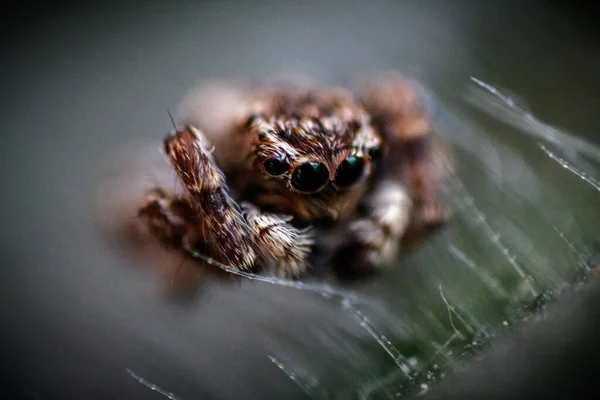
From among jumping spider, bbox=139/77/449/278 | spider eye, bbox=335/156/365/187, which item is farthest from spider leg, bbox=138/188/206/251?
spider eye, bbox=335/156/365/187

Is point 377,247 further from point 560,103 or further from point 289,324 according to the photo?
point 560,103

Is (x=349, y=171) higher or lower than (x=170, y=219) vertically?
higher

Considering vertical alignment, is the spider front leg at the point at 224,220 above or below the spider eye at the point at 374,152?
below

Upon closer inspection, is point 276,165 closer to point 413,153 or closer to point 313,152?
point 313,152

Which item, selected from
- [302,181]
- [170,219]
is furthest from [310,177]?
[170,219]

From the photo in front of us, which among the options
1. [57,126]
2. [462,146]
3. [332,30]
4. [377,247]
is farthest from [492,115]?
[57,126]

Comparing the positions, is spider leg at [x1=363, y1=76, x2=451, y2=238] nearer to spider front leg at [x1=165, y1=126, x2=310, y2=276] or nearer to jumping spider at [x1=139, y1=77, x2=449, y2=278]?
jumping spider at [x1=139, y1=77, x2=449, y2=278]

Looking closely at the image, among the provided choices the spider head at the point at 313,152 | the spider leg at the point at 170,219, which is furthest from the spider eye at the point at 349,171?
the spider leg at the point at 170,219

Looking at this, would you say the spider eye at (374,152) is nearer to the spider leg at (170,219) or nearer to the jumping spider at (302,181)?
the jumping spider at (302,181)
